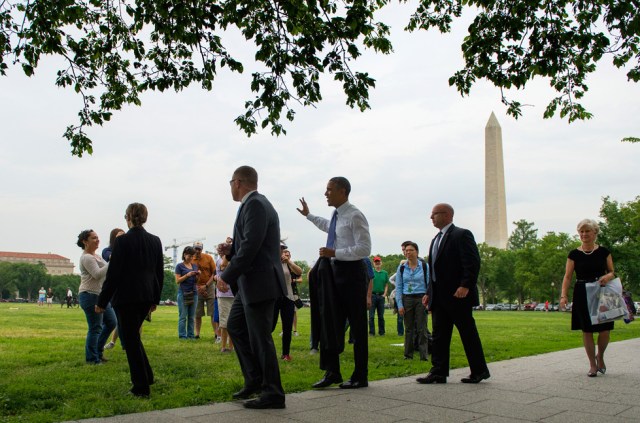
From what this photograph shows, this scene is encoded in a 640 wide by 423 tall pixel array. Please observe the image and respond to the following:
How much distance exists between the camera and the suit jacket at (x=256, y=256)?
5.31 metres

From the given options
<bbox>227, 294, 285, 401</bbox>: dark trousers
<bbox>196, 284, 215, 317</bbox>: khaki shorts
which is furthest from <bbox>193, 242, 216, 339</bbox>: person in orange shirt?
<bbox>227, 294, 285, 401</bbox>: dark trousers

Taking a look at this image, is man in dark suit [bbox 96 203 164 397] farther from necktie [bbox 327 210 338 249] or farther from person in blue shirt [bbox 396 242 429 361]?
person in blue shirt [bbox 396 242 429 361]

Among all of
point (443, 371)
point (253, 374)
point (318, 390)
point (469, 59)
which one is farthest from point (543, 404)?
point (469, 59)

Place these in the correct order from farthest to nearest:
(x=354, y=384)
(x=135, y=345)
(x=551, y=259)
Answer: (x=551, y=259) → (x=354, y=384) → (x=135, y=345)

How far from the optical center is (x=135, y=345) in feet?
19.5

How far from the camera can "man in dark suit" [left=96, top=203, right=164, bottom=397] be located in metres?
5.86

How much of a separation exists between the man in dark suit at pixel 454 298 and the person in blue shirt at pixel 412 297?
2.29 metres

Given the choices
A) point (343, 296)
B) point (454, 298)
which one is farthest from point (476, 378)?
point (343, 296)

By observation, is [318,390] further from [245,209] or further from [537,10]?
[537,10]

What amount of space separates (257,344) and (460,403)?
1931mm

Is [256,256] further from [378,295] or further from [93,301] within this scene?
[378,295]

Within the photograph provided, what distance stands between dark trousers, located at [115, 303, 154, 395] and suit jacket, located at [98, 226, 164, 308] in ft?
0.34

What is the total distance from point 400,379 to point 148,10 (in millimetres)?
6387

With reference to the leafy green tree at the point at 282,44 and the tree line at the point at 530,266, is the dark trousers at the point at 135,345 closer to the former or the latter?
the leafy green tree at the point at 282,44
